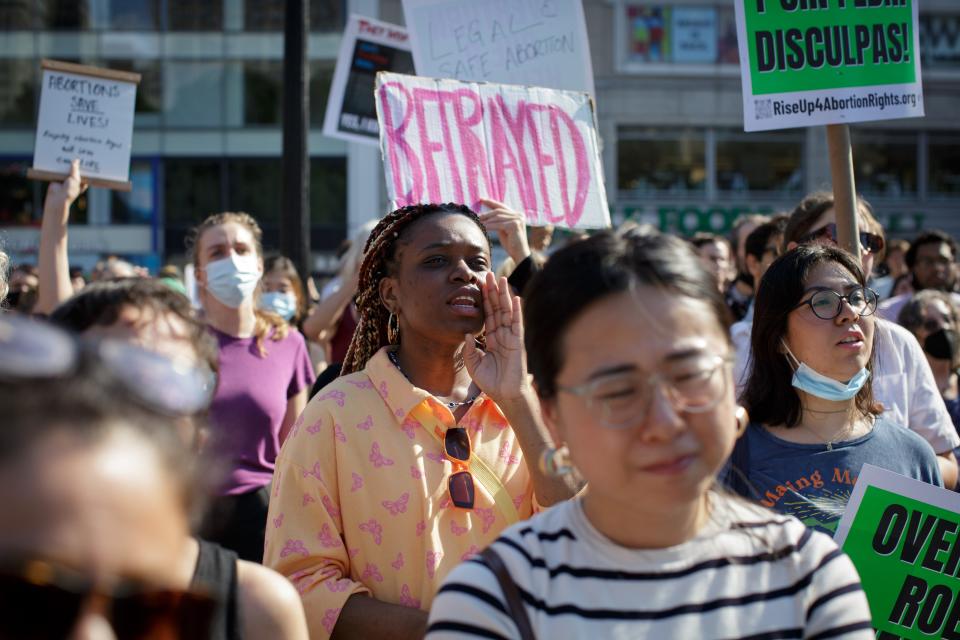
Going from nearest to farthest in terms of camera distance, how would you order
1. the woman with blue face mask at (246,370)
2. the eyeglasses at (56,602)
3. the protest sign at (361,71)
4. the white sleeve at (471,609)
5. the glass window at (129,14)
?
the eyeglasses at (56,602), the white sleeve at (471,609), the woman with blue face mask at (246,370), the protest sign at (361,71), the glass window at (129,14)

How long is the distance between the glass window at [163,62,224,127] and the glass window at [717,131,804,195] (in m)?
13.8

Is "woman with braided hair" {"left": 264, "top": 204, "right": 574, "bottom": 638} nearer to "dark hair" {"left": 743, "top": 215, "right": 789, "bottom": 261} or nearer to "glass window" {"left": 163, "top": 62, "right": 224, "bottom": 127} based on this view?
"dark hair" {"left": 743, "top": 215, "right": 789, "bottom": 261}

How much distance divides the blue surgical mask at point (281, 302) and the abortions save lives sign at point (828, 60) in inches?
133

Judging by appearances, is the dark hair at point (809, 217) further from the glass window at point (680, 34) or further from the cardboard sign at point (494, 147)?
the glass window at point (680, 34)

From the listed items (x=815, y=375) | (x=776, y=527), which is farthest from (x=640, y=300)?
(x=815, y=375)

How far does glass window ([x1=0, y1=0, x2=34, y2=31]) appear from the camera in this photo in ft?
94.7

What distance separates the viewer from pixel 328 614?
7.87 ft

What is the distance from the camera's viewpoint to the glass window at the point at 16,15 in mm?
28875

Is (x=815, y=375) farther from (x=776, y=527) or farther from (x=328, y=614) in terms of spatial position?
(x=328, y=614)

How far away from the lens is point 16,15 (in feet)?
95.1

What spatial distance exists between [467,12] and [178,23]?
26.4 metres

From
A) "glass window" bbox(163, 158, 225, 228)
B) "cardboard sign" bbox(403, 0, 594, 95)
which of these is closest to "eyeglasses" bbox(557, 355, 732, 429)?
"cardboard sign" bbox(403, 0, 594, 95)

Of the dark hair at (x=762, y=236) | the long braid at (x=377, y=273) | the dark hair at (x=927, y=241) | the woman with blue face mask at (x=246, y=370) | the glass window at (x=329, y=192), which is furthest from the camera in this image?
the glass window at (x=329, y=192)

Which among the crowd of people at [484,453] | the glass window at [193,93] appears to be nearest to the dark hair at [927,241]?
the crowd of people at [484,453]
